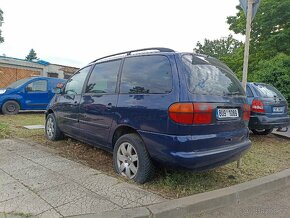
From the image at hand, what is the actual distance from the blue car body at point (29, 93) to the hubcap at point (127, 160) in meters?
8.41

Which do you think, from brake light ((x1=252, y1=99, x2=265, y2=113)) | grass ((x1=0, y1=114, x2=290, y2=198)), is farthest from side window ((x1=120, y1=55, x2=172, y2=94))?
brake light ((x1=252, y1=99, x2=265, y2=113))

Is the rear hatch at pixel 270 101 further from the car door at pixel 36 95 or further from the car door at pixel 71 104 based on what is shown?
the car door at pixel 36 95

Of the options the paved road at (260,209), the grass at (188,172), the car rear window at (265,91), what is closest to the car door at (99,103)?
the grass at (188,172)

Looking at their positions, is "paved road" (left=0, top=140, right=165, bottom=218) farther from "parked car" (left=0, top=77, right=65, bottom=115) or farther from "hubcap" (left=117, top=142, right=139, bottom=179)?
"parked car" (left=0, top=77, right=65, bottom=115)

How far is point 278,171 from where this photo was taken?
459cm

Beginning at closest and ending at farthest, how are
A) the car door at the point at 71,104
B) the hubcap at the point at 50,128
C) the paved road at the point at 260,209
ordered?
the paved road at the point at 260,209
the car door at the point at 71,104
the hubcap at the point at 50,128

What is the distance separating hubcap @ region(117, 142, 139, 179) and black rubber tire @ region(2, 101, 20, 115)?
27.4 feet

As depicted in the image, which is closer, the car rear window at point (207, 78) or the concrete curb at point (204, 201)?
the concrete curb at point (204, 201)

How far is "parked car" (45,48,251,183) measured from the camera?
10.5 feet

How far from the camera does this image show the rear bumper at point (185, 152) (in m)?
3.15

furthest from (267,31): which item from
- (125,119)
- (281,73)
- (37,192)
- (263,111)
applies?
(37,192)

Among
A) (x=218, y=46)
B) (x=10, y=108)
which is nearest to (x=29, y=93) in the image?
(x=10, y=108)

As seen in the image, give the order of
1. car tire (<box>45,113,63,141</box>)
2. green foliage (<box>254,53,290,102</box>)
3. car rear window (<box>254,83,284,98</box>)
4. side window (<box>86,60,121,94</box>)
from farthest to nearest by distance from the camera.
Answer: green foliage (<box>254,53,290,102</box>), car rear window (<box>254,83,284,98</box>), car tire (<box>45,113,63,141</box>), side window (<box>86,60,121,94</box>)

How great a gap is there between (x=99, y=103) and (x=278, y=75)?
10969mm
